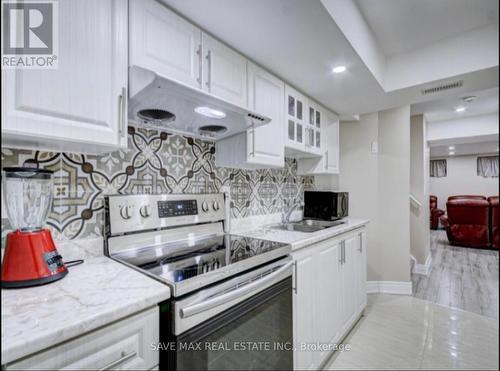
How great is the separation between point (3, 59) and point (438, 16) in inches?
88.8

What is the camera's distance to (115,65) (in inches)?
40.9

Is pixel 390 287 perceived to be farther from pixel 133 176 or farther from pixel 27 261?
pixel 27 261

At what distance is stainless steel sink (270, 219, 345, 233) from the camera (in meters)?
2.20

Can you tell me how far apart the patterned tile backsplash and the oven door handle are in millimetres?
668

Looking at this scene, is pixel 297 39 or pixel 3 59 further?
pixel 297 39

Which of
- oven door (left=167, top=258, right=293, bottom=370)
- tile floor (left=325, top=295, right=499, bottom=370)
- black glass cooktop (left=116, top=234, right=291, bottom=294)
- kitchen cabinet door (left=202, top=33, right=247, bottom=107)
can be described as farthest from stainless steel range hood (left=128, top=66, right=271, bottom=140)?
tile floor (left=325, top=295, right=499, bottom=370)

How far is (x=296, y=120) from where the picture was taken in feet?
6.99

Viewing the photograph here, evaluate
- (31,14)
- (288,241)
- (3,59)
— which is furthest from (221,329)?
(31,14)

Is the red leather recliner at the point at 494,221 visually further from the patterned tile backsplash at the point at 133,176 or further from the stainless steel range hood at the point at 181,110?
the patterned tile backsplash at the point at 133,176

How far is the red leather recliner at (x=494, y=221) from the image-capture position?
32 cm

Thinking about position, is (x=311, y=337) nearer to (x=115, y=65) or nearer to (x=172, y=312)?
(x=172, y=312)

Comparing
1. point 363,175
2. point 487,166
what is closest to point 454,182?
point 487,166

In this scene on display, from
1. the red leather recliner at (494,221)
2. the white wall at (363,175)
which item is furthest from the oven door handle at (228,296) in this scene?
the white wall at (363,175)

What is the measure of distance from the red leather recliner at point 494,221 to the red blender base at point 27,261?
117cm
